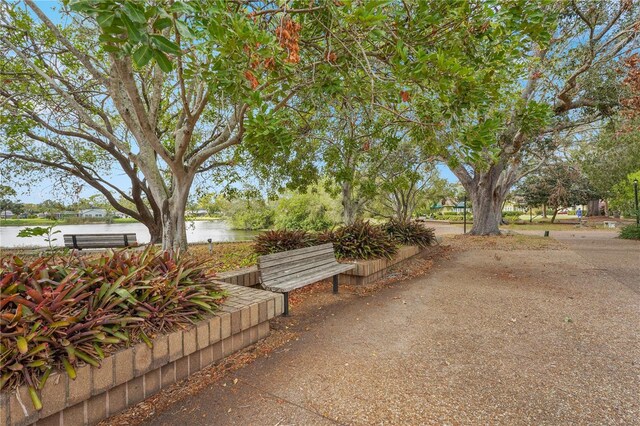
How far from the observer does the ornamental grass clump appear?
1719 mm

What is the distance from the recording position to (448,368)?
8.77 feet

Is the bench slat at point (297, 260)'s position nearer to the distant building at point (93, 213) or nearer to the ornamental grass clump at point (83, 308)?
the ornamental grass clump at point (83, 308)

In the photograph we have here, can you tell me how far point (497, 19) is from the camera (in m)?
3.45

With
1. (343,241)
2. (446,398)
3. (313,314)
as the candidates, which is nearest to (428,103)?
(343,241)

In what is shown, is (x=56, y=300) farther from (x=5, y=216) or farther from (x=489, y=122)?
(x=5, y=216)

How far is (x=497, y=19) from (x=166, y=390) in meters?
4.79

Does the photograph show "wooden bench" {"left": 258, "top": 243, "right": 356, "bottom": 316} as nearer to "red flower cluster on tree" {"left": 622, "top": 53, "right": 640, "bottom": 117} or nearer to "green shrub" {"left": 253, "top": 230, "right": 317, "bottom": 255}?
"green shrub" {"left": 253, "top": 230, "right": 317, "bottom": 255}

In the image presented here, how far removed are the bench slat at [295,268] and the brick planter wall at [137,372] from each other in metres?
0.68

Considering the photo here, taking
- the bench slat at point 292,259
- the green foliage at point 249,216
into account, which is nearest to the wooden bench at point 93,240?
the bench slat at point 292,259

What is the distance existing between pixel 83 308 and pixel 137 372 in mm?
556

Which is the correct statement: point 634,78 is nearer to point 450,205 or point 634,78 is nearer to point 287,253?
point 287,253

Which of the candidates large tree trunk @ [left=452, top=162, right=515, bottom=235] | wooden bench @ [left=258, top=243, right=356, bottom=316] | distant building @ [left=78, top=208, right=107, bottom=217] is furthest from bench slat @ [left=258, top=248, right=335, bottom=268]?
large tree trunk @ [left=452, top=162, right=515, bottom=235]

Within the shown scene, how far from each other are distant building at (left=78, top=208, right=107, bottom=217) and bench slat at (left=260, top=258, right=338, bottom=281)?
10.6m

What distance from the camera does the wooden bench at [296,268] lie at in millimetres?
3744
